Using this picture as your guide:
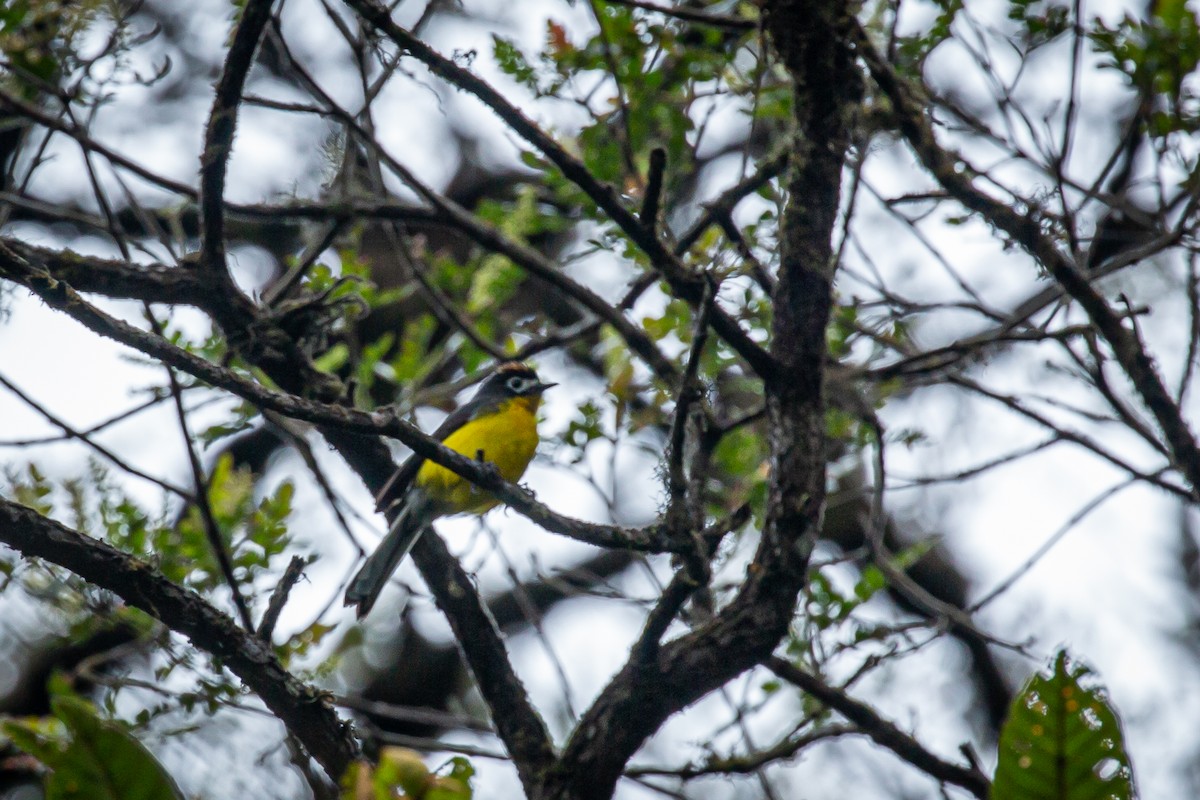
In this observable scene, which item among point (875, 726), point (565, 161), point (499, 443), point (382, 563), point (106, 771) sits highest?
point (499, 443)

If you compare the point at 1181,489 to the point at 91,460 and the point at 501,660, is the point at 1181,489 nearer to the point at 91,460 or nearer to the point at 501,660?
the point at 501,660

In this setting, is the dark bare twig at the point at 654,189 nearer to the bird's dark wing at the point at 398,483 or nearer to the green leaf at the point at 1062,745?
the bird's dark wing at the point at 398,483

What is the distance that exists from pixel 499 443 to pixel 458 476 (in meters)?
1.35

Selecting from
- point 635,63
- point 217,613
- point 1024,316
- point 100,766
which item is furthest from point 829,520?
point 100,766

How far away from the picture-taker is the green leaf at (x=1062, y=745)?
1528mm

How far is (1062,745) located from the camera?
1.54 meters

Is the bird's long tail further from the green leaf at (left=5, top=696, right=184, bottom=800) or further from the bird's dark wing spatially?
the green leaf at (left=5, top=696, right=184, bottom=800)

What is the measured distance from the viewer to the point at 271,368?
12.7 feet

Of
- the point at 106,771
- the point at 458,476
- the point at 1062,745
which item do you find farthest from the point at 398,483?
the point at 1062,745

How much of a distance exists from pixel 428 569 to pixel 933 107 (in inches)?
108

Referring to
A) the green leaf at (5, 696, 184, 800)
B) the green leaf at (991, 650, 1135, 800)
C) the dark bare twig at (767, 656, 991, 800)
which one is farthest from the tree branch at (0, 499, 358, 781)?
the green leaf at (991, 650, 1135, 800)

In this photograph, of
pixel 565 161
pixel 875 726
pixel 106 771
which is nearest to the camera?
pixel 106 771

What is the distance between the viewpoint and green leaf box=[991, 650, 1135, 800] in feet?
5.01

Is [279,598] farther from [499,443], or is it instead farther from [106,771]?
[499,443]
